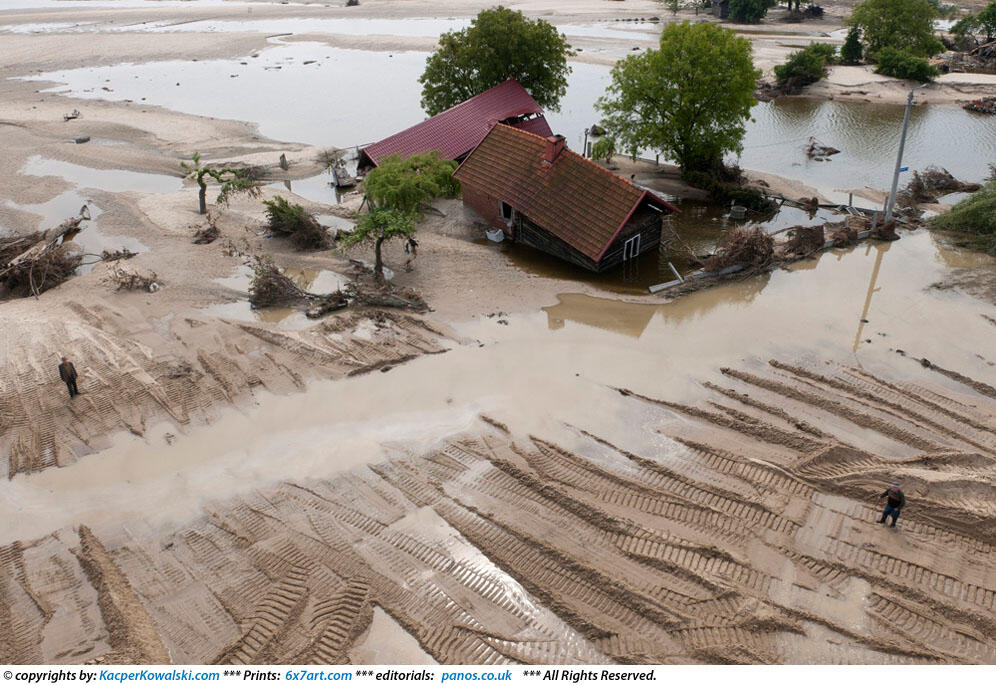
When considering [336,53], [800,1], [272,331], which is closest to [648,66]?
[272,331]

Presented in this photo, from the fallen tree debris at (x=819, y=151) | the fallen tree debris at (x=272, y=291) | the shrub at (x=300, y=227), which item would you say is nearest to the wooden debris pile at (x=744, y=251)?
the fallen tree debris at (x=272, y=291)

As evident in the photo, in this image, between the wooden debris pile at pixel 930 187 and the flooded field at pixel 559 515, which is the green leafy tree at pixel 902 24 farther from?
the flooded field at pixel 559 515

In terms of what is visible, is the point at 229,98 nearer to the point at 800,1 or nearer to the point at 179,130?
the point at 179,130

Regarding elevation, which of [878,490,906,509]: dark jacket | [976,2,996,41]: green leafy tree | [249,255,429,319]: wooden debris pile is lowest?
[878,490,906,509]: dark jacket

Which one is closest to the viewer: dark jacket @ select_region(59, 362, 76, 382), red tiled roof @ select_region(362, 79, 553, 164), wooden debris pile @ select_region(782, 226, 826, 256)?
dark jacket @ select_region(59, 362, 76, 382)

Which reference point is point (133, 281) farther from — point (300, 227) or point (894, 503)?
point (894, 503)

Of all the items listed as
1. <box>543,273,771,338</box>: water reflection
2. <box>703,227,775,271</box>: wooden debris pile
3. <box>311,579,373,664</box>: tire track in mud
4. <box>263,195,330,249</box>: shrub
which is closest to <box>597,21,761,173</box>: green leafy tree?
<box>703,227,775,271</box>: wooden debris pile

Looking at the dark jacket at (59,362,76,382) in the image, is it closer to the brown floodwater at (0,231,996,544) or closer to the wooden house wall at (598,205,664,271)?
the brown floodwater at (0,231,996,544)
